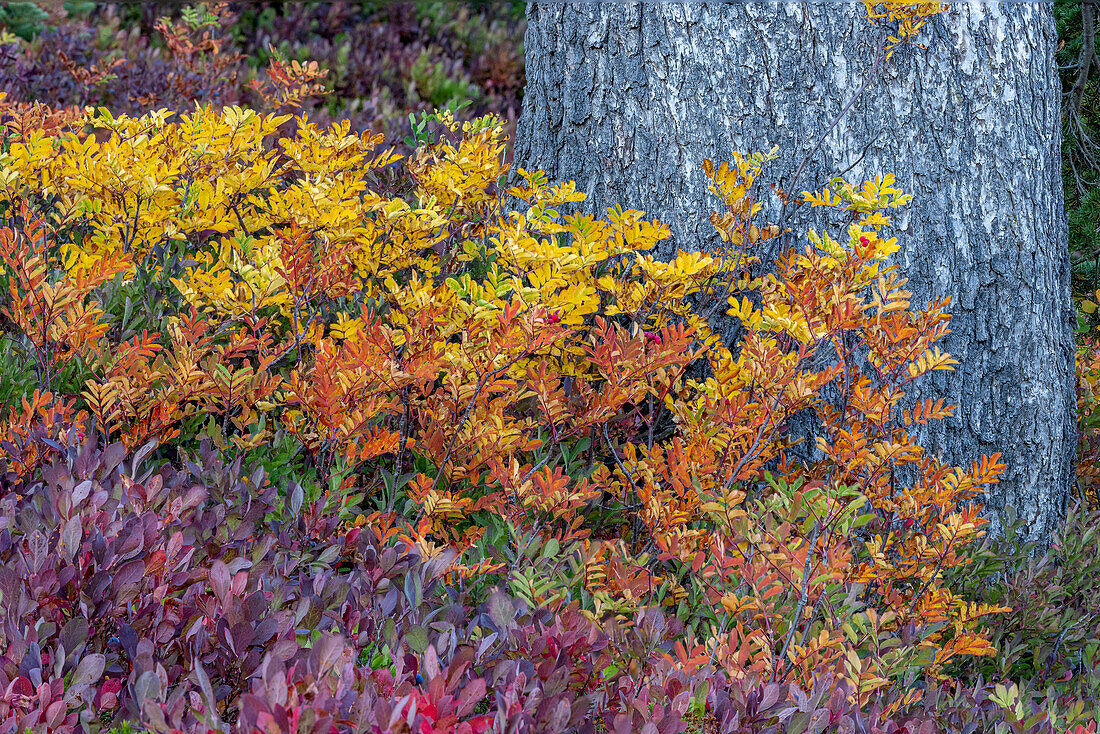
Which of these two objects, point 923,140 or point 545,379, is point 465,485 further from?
point 923,140

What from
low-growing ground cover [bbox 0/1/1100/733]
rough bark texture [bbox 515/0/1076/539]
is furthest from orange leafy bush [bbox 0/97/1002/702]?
rough bark texture [bbox 515/0/1076/539]

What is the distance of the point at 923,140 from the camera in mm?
2600

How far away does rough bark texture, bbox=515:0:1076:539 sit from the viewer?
102 inches

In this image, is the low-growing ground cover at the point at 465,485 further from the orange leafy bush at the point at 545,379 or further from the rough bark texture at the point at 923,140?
the rough bark texture at the point at 923,140

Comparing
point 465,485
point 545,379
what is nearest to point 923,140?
point 545,379

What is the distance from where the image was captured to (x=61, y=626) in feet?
4.83

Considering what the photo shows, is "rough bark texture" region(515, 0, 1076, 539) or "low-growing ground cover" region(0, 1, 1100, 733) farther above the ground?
"rough bark texture" region(515, 0, 1076, 539)

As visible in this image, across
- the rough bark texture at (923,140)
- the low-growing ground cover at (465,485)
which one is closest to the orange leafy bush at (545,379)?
the low-growing ground cover at (465,485)

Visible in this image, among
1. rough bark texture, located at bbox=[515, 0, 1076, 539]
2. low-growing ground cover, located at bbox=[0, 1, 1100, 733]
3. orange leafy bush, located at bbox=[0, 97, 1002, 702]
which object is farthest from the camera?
rough bark texture, located at bbox=[515, 0, 1076, 539]

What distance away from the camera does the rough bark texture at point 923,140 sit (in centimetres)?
259

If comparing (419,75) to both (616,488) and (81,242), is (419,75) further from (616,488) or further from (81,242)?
(616,488)

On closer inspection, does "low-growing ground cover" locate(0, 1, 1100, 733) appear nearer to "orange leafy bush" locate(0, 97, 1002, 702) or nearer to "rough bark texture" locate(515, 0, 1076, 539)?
"orange leafy bush" locate(0, 97, 1002, 702)

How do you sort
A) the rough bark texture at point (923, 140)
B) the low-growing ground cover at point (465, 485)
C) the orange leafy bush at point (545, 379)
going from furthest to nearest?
the rough bark texture at point (923, 140) < the orange leafy bush at point (545, 379) < the low-growing ground cover at point (465, 485)

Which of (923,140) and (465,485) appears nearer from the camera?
(465,485)
